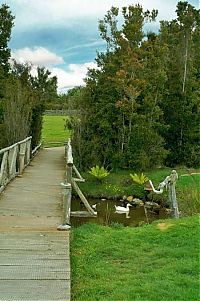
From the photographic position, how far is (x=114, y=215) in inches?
547

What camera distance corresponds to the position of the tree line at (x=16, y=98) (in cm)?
1884

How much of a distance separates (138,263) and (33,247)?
1390 millimetres

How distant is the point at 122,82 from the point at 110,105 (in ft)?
4.04

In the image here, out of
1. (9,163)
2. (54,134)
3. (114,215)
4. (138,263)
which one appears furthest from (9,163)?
(54,134)

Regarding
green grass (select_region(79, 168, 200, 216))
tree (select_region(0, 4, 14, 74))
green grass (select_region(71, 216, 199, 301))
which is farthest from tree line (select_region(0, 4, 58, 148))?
green grass (select_region(71, 216, 199, 301))

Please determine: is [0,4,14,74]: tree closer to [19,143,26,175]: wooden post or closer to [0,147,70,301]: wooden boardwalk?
[19,143,26,175]: wooden post

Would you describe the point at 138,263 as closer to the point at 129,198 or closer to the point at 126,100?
the point at 129,198

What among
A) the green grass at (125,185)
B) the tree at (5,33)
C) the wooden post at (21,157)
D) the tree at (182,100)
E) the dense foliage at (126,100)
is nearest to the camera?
the wooden post at (21,157)

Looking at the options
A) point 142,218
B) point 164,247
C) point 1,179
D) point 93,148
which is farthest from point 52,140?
point 164,247

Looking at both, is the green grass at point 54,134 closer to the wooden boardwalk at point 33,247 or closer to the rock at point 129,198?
the rock at point 129,198

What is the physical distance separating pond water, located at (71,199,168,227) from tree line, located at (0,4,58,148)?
4.36 m

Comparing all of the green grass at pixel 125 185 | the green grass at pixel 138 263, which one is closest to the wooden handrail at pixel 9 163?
the green grass at pixel 125 185

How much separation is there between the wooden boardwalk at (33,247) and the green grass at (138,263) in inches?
8.6

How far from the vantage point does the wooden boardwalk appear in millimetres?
4844
